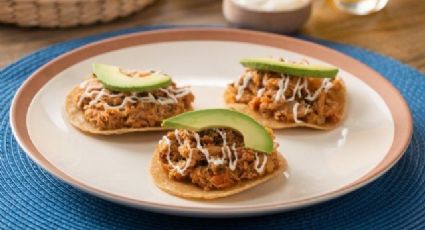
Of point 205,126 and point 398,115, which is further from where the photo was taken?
point 398,115

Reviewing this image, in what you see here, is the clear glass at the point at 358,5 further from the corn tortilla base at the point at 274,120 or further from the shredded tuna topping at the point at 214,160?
the shredded tuna topping at the point at 214,160

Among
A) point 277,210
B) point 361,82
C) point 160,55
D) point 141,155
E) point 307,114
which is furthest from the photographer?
point 160,55

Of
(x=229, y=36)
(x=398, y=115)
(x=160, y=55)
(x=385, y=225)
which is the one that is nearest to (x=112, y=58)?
(x=160, y=55)

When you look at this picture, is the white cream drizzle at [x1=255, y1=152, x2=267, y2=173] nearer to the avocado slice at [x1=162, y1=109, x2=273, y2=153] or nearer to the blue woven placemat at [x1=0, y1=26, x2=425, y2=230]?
the avocado slice at [x1=162, y1=109, x2=273, y2=153]

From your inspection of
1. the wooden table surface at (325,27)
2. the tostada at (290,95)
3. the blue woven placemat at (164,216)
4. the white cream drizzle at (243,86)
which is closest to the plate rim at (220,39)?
the blue woven placemat at (164,216)

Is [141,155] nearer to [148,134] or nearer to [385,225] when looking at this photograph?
[148,134]

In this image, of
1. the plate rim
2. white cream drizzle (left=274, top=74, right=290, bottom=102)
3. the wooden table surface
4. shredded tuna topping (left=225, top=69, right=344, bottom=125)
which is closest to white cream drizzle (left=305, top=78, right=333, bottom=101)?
shredded tuna topping (left=225, top=69, right=344, bottom=125)
